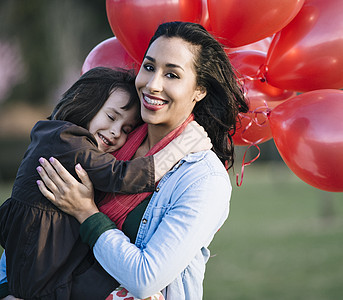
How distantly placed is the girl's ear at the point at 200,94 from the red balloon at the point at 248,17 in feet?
1.16

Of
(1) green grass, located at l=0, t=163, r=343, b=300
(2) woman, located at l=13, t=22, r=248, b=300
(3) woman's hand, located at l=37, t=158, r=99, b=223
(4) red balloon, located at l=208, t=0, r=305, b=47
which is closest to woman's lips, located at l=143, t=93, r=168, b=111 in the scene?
(2) woman, located at l=13, t=22, r=248, b=300

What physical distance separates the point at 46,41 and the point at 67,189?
22451mm

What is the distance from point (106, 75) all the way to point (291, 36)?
97 cm

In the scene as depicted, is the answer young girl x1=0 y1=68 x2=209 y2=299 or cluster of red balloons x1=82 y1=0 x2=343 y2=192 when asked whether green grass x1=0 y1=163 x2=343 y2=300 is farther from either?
young girl x1=0 y1=68 x2=209 y2=299

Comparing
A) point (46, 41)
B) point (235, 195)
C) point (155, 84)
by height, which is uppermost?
point (155, 84)

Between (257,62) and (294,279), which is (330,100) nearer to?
(257,62)

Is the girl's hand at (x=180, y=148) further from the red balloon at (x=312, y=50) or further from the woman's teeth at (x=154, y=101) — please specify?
the red balloon at (x=312, y=50)

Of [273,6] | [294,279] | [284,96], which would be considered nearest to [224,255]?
[294,279]

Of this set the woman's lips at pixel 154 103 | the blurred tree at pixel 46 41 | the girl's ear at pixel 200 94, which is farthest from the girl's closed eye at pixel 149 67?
the blurred tree at pixel 46 41

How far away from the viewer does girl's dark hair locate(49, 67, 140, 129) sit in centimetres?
231

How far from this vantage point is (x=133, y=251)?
1.81 meters

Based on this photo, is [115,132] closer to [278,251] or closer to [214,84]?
[214,84]

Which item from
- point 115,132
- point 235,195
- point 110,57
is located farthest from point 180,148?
point 235,195

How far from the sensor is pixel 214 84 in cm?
222
